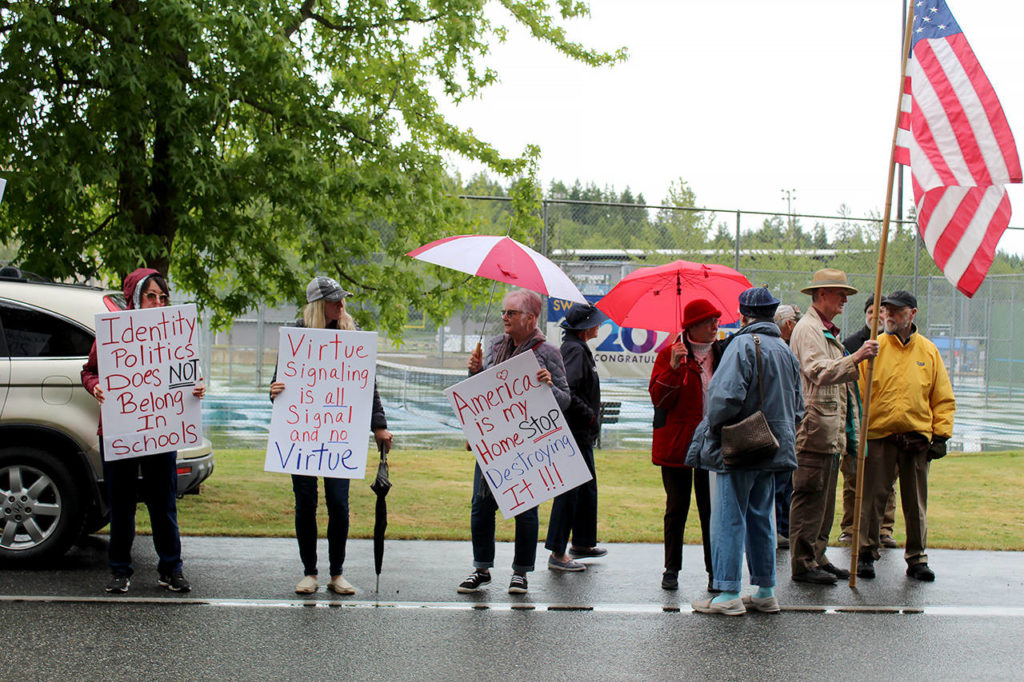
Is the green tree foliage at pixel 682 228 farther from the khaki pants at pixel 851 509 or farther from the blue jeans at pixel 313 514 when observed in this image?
the blue jeans at pixel 313 514

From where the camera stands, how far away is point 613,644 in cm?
571

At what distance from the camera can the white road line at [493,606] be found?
625 centimetres

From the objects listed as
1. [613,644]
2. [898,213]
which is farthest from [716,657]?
[898,213]

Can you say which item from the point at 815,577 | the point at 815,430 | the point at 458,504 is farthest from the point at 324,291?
the point at 458,504

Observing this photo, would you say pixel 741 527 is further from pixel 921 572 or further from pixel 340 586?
pixel 340 586

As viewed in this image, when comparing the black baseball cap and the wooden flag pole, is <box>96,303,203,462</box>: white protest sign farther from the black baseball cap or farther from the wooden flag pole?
the black baseball cap

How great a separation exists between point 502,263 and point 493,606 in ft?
6.72

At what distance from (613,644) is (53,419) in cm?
386

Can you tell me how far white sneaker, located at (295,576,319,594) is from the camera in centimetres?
650

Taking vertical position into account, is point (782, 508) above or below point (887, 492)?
below

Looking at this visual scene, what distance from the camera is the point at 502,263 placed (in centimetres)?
646

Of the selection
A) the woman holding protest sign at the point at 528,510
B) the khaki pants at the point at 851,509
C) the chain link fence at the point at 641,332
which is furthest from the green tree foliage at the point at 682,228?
the woman holding protest sign at the point at 528,510

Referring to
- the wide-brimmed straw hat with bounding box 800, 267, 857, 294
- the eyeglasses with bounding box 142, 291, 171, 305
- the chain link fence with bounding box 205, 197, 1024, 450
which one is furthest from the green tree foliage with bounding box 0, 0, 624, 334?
the wide-brimmed straw hat with bounding box 800, 267, 857, 294

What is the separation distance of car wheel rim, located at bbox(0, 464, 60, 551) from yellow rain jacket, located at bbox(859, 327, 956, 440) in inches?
218
